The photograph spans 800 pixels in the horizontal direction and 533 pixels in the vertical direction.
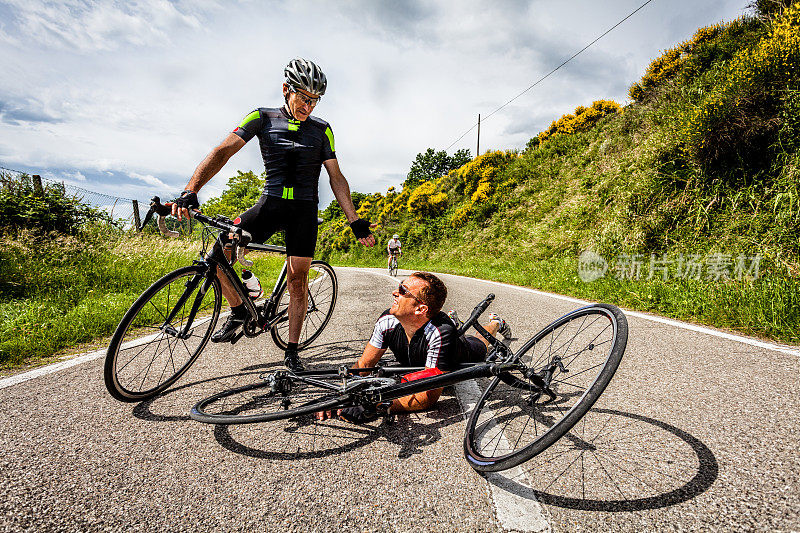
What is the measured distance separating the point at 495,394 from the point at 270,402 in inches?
63.0

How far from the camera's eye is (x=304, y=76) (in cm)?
287

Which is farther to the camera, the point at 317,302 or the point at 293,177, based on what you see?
the point at 317,302

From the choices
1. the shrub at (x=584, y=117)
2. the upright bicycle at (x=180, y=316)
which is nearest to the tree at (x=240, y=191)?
the shrub at (x=584, y=117)

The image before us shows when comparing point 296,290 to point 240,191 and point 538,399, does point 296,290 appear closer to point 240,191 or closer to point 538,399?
point 538,399

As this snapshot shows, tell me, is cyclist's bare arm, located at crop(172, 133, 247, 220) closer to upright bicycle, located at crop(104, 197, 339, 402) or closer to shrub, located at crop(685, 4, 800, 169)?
upright bicycle, located at crop(104, 197, 339, 402)

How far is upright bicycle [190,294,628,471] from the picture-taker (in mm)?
1662

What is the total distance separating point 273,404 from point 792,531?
2498 millimetres

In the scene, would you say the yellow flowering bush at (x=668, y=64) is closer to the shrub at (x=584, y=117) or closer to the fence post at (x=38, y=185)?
the shrub at (x=584, y=117)

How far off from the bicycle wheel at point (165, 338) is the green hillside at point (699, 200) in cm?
562

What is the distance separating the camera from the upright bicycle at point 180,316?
2479 mm

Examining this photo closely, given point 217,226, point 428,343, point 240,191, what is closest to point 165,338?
point 217,226

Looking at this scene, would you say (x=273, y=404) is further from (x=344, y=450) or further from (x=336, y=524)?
(x=336, y=524)

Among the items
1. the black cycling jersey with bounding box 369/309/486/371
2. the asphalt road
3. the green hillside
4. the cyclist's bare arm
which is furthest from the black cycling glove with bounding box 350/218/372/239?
the green hillside

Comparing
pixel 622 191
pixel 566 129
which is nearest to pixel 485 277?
pixel 622 191
